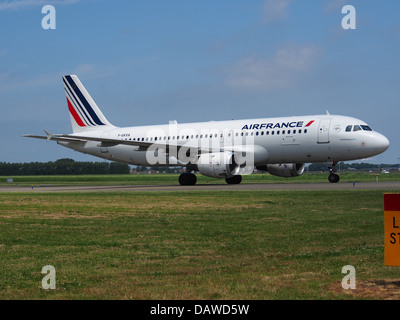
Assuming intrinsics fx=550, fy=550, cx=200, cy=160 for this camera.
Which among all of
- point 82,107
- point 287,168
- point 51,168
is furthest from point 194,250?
point 51,168

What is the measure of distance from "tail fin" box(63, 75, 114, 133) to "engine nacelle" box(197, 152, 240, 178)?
14.5 metres

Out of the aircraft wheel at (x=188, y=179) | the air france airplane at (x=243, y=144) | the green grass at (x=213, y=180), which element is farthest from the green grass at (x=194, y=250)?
the green grass at (x=213, y=180)

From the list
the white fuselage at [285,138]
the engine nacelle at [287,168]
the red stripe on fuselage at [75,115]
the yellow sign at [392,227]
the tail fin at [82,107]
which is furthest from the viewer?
the red stripe on fuselage at [75,115]

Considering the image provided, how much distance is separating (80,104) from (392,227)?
4274 cm

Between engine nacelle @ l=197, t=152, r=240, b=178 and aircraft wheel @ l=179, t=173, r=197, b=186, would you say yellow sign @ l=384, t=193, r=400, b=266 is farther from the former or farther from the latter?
aircraft wheel @ l=179, t=173, r=197, b=186

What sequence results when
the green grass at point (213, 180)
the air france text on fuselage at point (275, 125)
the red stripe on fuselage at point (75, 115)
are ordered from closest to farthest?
the air france text on fuselage at point (275, 125) < the red stripe on fuselage at point (75, 115) < the green grass at point (213, 180)

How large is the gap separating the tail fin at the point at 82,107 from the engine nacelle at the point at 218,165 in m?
14.5

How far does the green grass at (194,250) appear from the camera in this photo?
8156mm

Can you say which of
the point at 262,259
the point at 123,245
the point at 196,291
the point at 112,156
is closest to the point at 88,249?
the point at 123,245

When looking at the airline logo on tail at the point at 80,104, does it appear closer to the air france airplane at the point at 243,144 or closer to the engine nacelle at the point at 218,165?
the air france airplane at the point at 243,144

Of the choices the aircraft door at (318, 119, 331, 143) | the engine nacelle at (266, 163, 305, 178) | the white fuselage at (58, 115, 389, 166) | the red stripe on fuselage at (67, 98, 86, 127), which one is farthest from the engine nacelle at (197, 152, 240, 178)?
the red stripe on fuselage at (67, 98, 86, 127)

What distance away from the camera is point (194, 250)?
1170 cm

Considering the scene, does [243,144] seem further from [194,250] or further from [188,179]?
[194,250]
